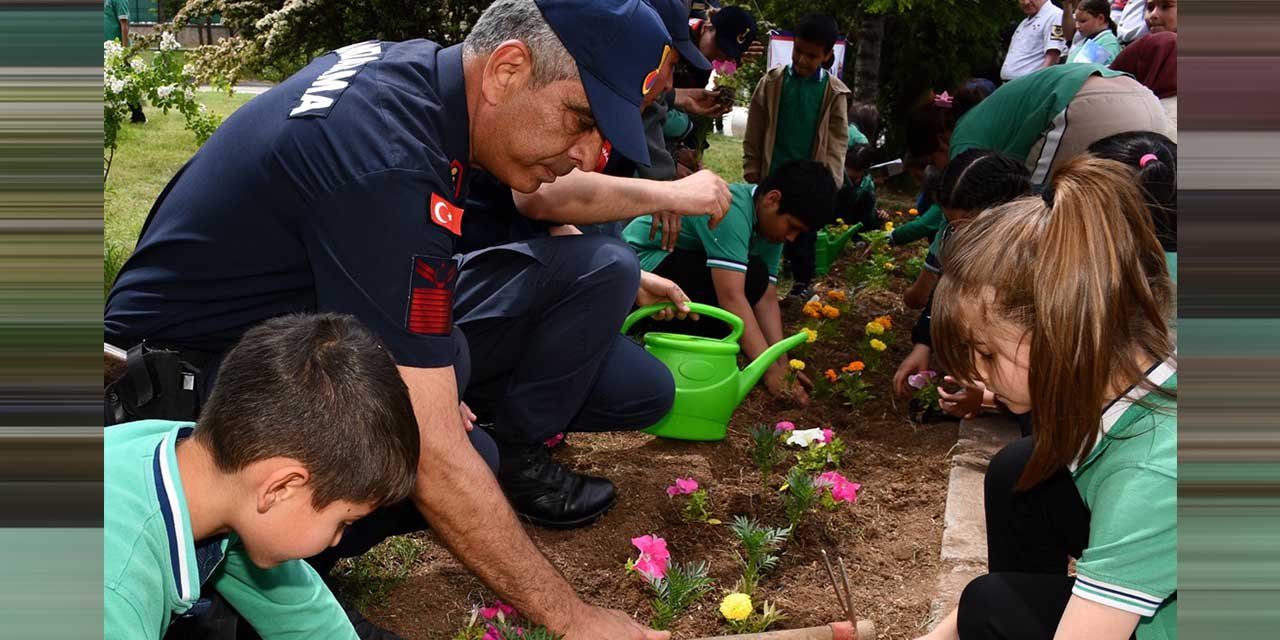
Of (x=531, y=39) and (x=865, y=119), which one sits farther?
(x=865, y=119)

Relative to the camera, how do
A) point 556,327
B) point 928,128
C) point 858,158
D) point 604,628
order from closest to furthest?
point 604,628 < point 556,327 < point 928,128 < point 858,158

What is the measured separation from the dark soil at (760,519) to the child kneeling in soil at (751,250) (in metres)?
0.30

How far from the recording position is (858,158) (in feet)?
23.0

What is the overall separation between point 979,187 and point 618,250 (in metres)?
1.30

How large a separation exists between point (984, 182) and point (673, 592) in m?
1.80

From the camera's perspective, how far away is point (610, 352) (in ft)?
10.5

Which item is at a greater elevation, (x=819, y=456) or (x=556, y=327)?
(x=556, y=327)

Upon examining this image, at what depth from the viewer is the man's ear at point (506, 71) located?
228cm

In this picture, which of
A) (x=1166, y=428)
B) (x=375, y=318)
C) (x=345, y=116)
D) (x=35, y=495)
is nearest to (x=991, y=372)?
(x=1166, y=428)

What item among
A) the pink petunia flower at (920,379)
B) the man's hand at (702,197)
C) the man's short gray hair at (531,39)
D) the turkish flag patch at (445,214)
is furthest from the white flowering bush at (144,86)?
the turkish flag patch at (445,214)

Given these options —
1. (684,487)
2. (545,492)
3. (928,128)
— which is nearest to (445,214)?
(545,492)

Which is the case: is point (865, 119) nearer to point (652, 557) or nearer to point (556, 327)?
point (556, 327)

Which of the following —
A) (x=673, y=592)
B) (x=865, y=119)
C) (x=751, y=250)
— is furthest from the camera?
(x=865, y=119)

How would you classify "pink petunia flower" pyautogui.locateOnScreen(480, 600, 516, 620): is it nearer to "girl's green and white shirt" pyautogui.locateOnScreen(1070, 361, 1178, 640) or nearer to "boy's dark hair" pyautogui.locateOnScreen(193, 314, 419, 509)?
"boy's dark hair" pyautogui.locateOnScreen(193, 314, 419, 509)
